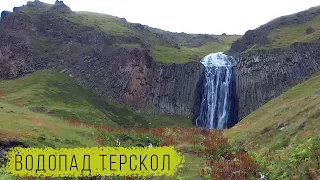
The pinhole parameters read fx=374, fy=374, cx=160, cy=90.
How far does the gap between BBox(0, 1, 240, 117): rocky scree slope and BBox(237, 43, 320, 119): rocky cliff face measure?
13.2 meters

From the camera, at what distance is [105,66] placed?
102062 mm

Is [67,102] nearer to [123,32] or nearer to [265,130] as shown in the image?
[123,32]

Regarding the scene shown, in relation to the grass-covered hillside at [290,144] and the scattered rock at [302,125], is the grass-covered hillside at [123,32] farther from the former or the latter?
the scattered rock at [302,125]

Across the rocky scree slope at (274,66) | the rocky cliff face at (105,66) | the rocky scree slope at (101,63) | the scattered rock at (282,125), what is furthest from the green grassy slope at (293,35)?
the scattered rock at (282,125)

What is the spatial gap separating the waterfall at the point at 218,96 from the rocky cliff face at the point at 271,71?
9.65 feet

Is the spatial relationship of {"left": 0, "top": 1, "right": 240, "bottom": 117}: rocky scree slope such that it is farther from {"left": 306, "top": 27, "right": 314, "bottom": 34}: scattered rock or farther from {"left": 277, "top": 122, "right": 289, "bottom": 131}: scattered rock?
{"left": 277, "top": 122, "right": 289, "bottom": 131}: scattered rock

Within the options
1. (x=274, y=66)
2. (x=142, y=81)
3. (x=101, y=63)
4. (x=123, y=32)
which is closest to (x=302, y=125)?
(x=274, y=66)

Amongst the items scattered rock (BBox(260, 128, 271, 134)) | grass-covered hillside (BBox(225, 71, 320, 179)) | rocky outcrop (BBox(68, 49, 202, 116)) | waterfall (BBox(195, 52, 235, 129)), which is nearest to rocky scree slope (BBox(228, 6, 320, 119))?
waterfall (BBox(195, 52, 235, 129))

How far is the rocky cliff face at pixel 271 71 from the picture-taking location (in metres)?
88.4

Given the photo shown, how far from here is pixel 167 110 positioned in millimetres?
99312

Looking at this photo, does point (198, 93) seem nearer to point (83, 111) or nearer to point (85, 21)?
point (83, 111)

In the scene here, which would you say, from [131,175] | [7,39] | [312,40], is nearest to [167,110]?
[312,40]

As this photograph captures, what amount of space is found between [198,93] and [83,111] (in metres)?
37.1

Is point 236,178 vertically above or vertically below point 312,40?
below
